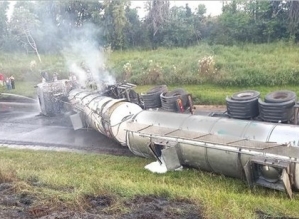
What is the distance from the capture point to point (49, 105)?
63.9 feet

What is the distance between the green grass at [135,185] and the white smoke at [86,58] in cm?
527

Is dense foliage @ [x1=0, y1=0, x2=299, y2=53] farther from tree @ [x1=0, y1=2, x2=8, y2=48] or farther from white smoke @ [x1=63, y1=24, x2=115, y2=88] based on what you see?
white smoke @ [x1=63, y1=24, x2=115, y2=88]

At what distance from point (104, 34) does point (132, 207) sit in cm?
2609

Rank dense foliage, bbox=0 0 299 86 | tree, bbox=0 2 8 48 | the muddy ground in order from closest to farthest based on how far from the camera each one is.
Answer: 1. the muddy ground
2. dense foliage, bbox=0 0 299 86
3. tree, bbox=0 2 8 48

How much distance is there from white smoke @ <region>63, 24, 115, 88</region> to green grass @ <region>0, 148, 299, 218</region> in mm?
5272

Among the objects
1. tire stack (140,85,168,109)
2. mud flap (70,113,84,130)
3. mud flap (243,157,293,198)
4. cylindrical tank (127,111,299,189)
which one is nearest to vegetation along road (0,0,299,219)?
mud flap (243,157,293,198)

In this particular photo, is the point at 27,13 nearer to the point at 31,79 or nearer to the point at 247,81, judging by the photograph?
the point at 31,79

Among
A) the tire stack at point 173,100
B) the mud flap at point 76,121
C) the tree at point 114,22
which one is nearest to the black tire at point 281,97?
the tire stack at point 173,100

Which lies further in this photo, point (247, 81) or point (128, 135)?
point (247, 81)

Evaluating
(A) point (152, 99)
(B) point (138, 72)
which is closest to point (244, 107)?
(A) point (152, 99)

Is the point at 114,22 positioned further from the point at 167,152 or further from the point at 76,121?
the point at 167,152

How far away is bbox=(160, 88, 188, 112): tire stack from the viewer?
13.3 meters

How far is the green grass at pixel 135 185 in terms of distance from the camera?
7.56 metres

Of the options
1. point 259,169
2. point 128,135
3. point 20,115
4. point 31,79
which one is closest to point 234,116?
point 259,169
